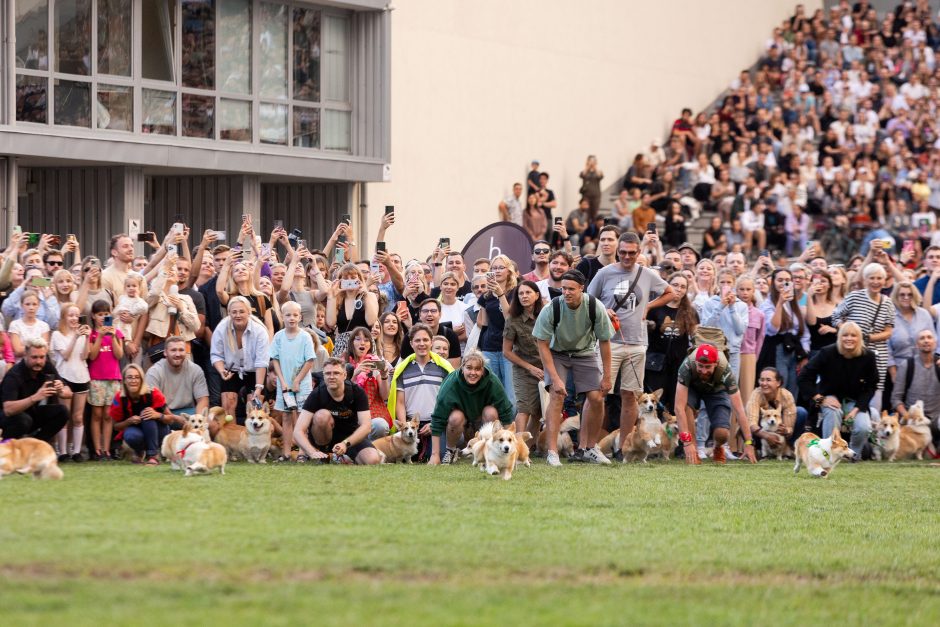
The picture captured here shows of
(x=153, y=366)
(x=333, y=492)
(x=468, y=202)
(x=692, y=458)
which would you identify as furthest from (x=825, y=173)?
(x=333, y=492)

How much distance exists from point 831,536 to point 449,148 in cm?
1929

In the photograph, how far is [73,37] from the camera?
22.1 metres

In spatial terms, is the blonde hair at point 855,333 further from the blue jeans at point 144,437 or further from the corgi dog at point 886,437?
the blue jeans at point 144,437

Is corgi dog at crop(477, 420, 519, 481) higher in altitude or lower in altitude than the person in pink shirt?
lower

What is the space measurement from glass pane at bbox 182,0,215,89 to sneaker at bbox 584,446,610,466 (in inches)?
460

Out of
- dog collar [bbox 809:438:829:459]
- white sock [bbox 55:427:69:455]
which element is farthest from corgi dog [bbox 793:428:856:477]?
white sock [bbox 55:427:69:455]

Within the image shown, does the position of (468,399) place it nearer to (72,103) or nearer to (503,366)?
(503,366)

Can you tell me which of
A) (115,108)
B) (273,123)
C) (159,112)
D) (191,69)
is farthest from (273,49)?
(115,108)

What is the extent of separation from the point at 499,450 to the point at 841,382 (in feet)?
14.8

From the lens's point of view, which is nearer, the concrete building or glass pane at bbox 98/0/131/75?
the concrete building

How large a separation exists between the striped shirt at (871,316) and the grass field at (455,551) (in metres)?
3.39

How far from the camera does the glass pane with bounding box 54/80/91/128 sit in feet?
71.7

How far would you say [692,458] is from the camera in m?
14.8

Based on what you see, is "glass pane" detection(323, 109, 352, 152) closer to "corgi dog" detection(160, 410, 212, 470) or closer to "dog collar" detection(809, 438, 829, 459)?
"corgi dog" detection(160, 410, 212, 470)
